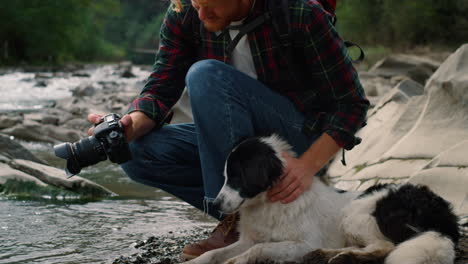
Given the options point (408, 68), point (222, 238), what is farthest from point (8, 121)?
point (408, 68)

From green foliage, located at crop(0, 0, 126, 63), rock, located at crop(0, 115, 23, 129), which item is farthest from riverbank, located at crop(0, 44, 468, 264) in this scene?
green foliage, located at crop(0, 0, 126, 63)

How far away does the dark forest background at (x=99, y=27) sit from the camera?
23719 millimetres

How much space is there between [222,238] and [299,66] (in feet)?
3.30

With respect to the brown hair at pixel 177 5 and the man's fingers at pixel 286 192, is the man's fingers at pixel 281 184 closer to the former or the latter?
the man's fingers at pixel 286 192

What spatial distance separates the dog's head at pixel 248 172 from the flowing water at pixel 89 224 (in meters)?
0.89

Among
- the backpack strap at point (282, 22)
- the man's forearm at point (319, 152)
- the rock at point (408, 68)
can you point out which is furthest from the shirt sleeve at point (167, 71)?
the rock at point (408, 68)

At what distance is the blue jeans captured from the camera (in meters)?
2.94

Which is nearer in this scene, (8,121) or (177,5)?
(177,5)

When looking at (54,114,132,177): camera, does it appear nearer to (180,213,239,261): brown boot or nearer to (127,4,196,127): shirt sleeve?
(127,4,196,127): shirt sleeve

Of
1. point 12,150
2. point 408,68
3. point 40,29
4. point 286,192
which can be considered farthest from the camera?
point 40,29

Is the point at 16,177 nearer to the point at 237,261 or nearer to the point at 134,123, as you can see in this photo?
the point at 134,123

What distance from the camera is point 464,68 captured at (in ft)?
15.5

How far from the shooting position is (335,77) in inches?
117

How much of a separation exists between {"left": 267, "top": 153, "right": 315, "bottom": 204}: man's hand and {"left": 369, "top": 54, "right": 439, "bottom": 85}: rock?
12552 millimetres
